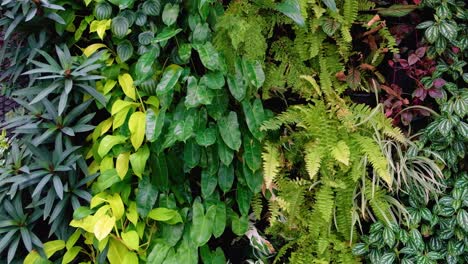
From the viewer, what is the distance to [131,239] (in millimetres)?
1993

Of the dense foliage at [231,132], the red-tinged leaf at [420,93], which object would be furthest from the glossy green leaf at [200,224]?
the red-tinged leaf at [420,93]

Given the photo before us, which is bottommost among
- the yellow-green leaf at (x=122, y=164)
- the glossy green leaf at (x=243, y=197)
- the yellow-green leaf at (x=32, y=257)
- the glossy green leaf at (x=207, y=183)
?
the yellow-green leaf at (x=32, y=257)

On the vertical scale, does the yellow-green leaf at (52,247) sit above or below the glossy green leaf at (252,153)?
below

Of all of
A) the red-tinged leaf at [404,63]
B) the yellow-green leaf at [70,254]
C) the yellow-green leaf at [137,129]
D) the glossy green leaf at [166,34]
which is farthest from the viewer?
the red-tinged leaf at [404,63]

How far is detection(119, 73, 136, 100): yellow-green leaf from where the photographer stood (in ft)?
6.72

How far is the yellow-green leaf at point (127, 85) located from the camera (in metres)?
2.05

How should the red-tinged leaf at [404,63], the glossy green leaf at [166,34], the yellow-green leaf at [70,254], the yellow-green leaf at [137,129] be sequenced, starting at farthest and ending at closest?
the red-tinged leaf at [404,63]
the yellow-green leaf at [70,254]
the yellow-green leaf at [137,129]
the glossy green leaf at [166,34]

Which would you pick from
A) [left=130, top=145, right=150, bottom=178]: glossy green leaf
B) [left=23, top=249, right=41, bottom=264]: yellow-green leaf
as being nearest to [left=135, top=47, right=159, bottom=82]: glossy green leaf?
[left=130, top=145, right=150, bottom=178]: glossy green leaf

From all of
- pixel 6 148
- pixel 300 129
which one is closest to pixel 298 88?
pixel 300 129

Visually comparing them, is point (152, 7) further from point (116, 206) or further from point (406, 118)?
point (406, 118)

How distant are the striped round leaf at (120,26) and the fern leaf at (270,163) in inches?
33.2

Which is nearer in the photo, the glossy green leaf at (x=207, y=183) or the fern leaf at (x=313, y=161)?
the fern leaf at (x=313, y=161)

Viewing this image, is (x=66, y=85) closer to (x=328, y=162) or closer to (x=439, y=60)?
(x=328, y=162)

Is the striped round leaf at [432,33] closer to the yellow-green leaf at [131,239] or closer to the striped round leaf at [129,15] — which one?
the striped round leaf at [129,15]
